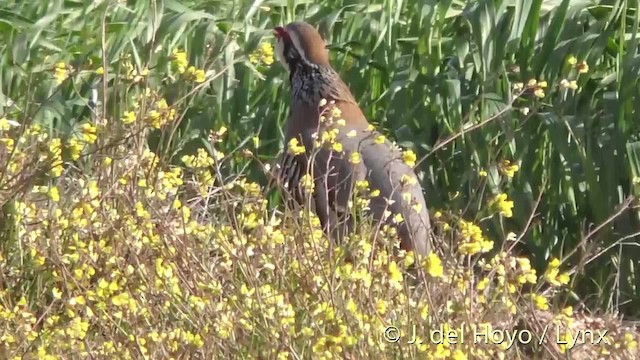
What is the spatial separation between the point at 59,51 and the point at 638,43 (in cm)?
292

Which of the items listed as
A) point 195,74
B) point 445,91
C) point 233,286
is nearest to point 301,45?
point 445,91

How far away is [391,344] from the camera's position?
383 cm

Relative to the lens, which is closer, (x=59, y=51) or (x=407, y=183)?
(x=407, y=183)

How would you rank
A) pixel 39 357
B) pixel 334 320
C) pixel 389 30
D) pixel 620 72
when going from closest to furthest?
pixel 334 320
pixel 39 357
pixel 620 72
pixel 389 30

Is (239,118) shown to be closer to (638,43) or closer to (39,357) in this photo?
(638,43)

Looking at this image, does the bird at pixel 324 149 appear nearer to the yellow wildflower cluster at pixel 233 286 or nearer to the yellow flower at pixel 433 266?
the yellow wildflower cluster at pixel 233 286

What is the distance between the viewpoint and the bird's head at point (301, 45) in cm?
677

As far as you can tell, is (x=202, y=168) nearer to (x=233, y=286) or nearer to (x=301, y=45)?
(x=233, y=286)

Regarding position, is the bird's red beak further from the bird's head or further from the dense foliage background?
the dense foliage background

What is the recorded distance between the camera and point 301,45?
22.3 feet

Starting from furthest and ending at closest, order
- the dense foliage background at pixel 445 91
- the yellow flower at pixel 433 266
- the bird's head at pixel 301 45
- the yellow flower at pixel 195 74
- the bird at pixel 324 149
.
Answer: the bird's head at pixel 301 45
the dense foliage background at pixel 445 91
the bird at pixel 324 149
the yellow flower at pixel 195 74
the yellow flower at pixel 433 266

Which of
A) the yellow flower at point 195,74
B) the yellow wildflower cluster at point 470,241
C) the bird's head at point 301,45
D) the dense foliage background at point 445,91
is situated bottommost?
the dense foliage background at point 445,91

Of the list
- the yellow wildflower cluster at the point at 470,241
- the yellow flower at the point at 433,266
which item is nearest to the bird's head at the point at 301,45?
the yellow wildflower cluster at the point at 470,241

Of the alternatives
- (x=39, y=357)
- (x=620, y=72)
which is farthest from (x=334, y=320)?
(x=620, y=72)
